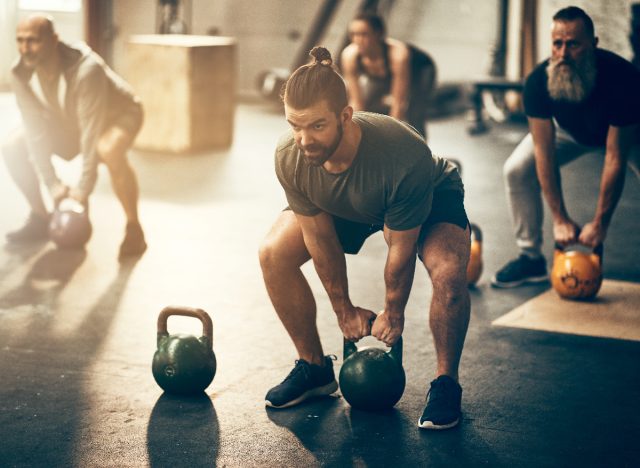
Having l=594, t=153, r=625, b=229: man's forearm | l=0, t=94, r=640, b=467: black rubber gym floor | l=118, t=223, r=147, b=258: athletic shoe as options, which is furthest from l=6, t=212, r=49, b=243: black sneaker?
l=594, t=153, r=625, b=229: man's forearm

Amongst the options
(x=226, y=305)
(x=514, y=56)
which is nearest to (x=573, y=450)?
(x=226, y=305)

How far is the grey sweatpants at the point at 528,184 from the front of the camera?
4.13m

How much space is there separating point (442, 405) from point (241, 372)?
72 centimetres

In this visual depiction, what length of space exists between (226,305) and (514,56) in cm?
689

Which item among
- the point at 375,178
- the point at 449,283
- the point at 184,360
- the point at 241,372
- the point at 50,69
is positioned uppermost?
the point at 50,69

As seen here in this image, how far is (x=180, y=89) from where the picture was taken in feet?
25.2

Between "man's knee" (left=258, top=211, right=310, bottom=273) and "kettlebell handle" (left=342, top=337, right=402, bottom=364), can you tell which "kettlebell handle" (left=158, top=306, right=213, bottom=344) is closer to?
"man's knee" (left=258, top=211, right=310, bottom=273)

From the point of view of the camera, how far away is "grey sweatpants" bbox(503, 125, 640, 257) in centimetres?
413

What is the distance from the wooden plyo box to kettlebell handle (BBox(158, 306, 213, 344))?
5015mm

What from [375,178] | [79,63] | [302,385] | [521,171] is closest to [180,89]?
[79,63]

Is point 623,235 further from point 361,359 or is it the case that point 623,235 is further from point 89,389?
point 89,389

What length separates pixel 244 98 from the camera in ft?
36.7

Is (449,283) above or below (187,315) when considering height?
above

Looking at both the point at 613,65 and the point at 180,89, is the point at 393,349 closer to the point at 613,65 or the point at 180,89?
the point at 613,65
